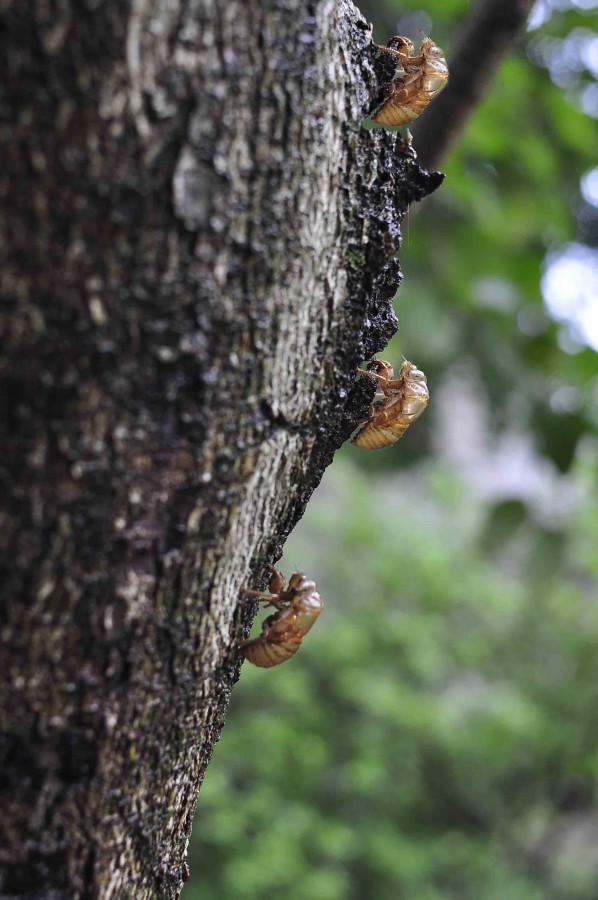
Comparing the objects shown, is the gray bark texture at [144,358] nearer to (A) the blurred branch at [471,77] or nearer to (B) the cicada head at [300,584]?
(B) the cicada head at [300,584]

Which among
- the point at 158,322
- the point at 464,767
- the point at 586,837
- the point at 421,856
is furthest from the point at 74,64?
the point at 586,837

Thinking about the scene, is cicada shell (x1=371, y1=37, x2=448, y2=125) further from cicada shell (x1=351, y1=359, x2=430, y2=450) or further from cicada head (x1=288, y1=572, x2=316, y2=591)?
cicada head (x1=288, y1=572, x2=316, y2=591)

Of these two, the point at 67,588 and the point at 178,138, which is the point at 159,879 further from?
the point at 178,138

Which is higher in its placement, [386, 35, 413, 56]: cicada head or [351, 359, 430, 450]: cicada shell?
[386, 35, 413, 56]: cicada head

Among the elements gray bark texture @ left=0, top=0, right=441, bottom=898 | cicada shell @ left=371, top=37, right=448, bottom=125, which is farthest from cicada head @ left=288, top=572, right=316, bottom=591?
cicada shell @ left=371, top=37, right=448, bottom=125

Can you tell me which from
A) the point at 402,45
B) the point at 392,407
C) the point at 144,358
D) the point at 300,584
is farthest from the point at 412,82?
the point at 144,358

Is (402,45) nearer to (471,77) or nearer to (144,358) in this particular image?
(471,77)
